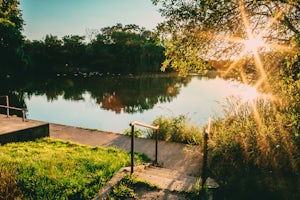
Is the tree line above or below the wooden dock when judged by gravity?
above

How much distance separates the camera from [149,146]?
9.38m

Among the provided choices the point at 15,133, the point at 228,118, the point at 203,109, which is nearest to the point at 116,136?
the point at 15,133

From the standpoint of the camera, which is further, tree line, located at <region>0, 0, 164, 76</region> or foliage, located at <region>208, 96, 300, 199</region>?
tree line, located at <region>0, 0, 164, 76</region>

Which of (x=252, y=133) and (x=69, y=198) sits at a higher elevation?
(x=252, y=133)

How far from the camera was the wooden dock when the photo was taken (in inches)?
337

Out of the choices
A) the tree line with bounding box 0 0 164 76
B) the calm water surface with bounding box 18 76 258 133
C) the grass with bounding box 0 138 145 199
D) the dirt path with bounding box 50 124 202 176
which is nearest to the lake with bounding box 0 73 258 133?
the calm water surface with bounding box 18 76 258 133

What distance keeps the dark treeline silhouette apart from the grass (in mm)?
56464

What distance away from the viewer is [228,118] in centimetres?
881

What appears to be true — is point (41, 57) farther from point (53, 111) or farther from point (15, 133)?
point (15, 133)

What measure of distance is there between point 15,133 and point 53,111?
1554 cm

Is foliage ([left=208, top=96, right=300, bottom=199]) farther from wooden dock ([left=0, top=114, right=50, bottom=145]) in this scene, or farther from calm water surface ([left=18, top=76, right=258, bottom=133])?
calm water surface ([left=18, top=76, right=258, bottom=133])

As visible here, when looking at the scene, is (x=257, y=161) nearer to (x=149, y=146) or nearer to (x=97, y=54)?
(x=149, y=146)

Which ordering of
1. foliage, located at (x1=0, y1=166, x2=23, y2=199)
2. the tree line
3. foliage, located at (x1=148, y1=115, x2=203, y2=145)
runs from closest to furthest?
foliage, located at (x1=0, y1=166, x2=23, y2=199) → foliage, located at (x1=148, y1=115, x2=203, y2=145) → the tree line

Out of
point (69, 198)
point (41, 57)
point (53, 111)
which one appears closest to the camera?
point (69, 198)
